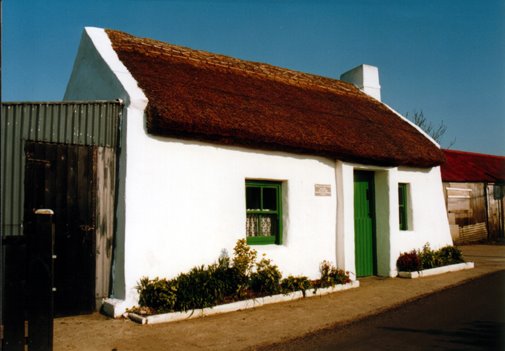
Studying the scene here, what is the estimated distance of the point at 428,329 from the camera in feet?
19.7

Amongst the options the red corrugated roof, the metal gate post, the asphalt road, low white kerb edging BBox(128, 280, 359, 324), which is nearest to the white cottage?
low white kerb edging BBox(128, 280, 359, 324)

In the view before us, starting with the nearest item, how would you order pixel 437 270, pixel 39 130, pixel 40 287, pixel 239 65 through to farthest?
1. pixel 40 287
2. pixel 39 130
3. pixel 437 270
4. pixel 239 65

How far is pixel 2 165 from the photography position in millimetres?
5980

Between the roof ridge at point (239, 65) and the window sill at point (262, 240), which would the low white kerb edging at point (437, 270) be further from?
the roof ridge at point (239, 65)

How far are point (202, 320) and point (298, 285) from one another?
237 cm

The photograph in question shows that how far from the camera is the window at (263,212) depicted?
333 inches

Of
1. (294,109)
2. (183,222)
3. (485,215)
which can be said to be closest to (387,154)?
(294,109)

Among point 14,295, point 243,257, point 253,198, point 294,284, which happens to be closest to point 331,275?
point 294,284

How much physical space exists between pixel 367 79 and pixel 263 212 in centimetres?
772

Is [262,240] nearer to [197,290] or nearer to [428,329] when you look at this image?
[197,290]

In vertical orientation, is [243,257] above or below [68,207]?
below

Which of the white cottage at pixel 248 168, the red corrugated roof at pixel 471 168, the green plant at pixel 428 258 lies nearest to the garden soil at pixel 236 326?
the white cottage at pixel 248 168

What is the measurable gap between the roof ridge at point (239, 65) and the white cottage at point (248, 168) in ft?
0.15

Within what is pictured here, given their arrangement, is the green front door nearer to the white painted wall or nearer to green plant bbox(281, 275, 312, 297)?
the white painted wall
